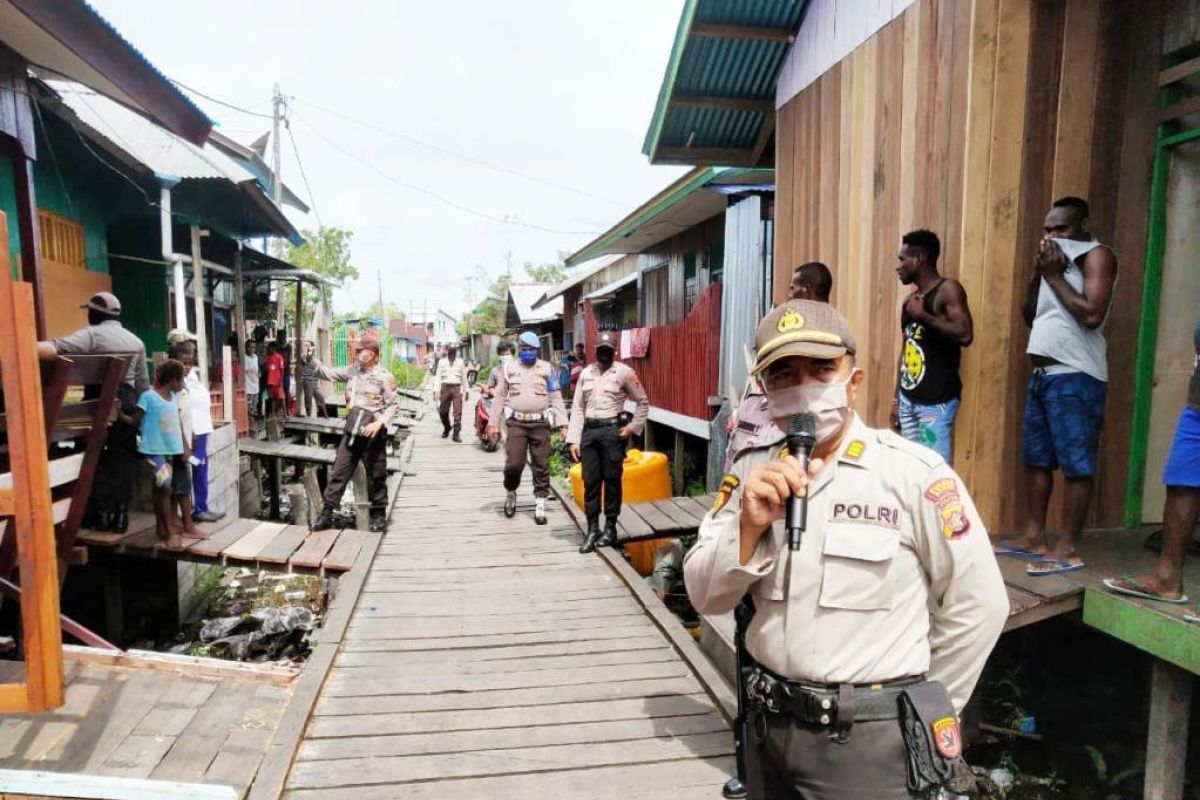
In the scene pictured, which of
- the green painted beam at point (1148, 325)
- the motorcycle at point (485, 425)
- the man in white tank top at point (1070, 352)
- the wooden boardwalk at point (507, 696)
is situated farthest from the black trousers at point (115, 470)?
the motorcycle at point (485, 425)

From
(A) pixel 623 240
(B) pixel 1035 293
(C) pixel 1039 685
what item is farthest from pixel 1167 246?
(A) pixel 623 240

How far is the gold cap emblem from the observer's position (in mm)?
1659

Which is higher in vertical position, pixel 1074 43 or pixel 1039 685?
pixel 1074 43

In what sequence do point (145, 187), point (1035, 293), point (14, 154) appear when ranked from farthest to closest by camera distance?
point (145, 187) < point (14, 154) < point (1035, 293)

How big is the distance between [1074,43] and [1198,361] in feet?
5.86

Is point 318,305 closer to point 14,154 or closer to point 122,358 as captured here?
point 14,154

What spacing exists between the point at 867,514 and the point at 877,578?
144 mm

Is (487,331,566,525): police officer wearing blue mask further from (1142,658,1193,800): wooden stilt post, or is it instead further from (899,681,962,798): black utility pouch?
(899,681,962,798): black utility pouch

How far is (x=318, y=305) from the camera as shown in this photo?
61.7ft

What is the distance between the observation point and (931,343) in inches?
139

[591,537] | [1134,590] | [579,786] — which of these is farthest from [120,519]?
[1134,590]

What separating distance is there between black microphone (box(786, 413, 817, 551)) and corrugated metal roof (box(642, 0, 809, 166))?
4319 millimetres

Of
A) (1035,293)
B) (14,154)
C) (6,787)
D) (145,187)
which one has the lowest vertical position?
(6,787)

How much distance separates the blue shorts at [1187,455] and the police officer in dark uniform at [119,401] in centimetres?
561
